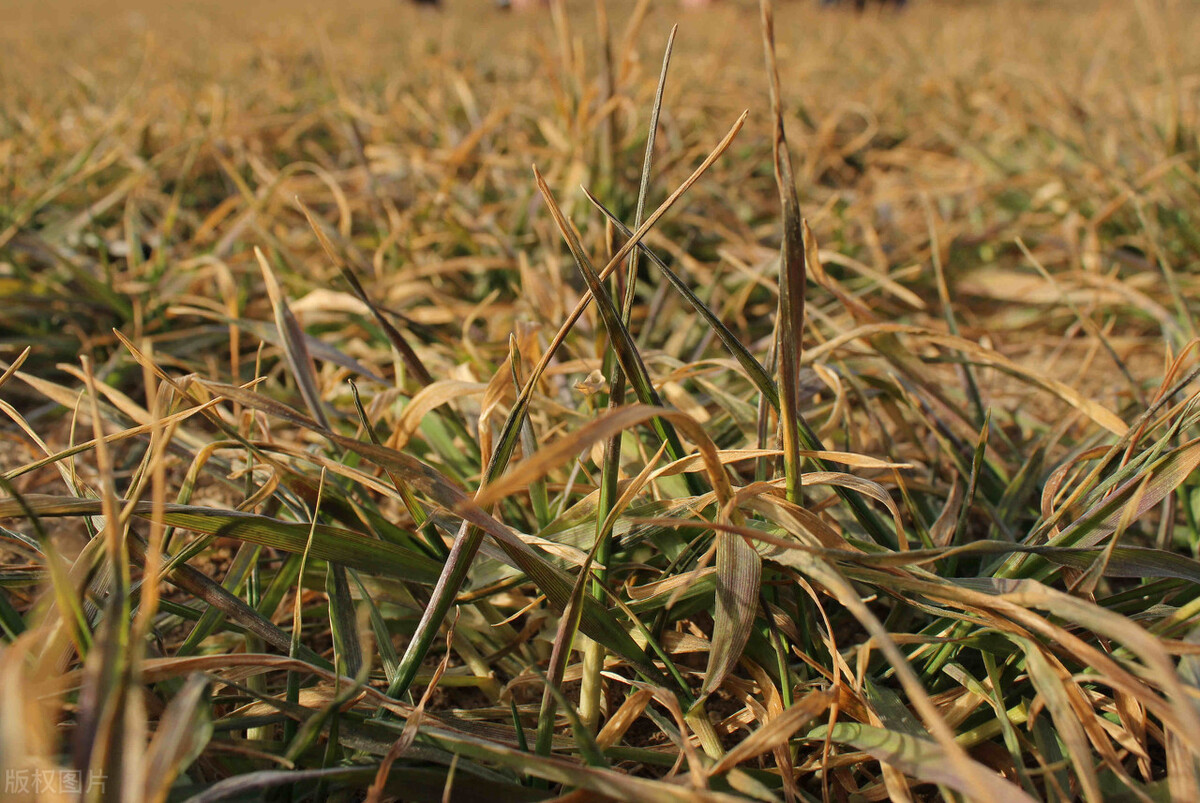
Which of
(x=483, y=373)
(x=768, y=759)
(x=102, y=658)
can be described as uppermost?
(x=102, y=658)

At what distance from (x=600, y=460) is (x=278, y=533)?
0.25m

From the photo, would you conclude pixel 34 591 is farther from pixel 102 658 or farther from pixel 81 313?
pixel 81 313

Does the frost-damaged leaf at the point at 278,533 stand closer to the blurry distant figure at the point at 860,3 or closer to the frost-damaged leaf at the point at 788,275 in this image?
the frost-damaged leaf at the point at 788,275

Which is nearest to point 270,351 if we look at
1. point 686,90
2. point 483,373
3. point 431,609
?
point 483,373

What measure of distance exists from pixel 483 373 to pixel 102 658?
1.99ft

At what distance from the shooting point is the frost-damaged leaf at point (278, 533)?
1.62ft

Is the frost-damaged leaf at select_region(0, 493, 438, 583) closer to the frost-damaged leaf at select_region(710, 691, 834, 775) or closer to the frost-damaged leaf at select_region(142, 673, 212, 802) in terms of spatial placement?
the frost-damaged leaf at select_region(142, 673, 212, 802)

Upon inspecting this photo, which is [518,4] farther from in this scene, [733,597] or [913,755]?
[913,755]

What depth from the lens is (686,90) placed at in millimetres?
1882

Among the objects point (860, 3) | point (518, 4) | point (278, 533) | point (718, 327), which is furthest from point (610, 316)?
point (860, 3)

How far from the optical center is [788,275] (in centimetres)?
44

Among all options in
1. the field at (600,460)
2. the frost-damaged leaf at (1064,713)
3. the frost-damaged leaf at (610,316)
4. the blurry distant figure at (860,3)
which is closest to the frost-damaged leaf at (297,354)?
the field at (600,460)

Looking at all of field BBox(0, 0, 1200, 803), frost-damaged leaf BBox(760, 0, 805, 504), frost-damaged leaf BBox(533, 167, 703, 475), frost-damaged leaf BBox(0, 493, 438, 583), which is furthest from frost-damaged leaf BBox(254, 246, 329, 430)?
frost-damaged leaf BBox(760, 0, 805, 504)

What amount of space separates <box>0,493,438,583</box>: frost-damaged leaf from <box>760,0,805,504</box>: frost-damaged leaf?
11.2 inches
